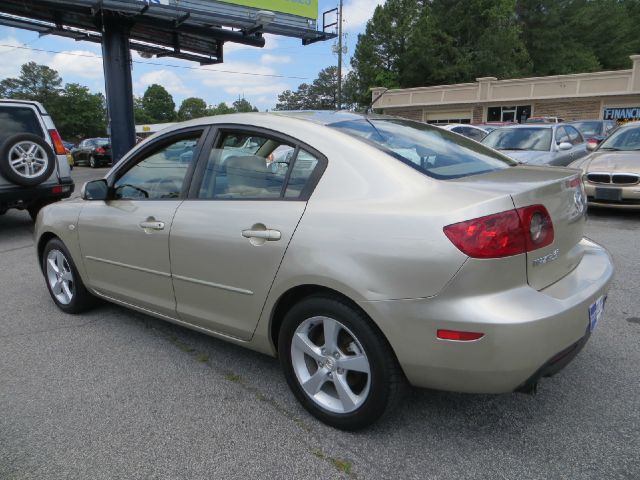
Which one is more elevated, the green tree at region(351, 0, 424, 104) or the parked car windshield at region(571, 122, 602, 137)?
the green tree at region(351, 0, 424, 104)

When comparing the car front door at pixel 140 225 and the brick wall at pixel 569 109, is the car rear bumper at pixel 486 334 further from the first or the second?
the brick wall at pixel 569 109

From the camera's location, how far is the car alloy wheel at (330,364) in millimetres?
2254

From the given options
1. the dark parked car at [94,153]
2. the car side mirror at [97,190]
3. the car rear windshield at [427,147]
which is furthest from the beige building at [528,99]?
the car side mirror at [97,190]

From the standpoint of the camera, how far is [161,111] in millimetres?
113500

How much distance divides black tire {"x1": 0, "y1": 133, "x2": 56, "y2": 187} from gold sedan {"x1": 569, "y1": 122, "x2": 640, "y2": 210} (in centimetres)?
807

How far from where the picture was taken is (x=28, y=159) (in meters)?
6.94

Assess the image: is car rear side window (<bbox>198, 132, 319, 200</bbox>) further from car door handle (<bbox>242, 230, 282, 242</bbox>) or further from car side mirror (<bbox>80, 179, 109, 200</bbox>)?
car side mirror (<bbox>80, 179, 109, 200</bbox>)

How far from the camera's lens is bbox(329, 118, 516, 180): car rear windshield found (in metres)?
2.44

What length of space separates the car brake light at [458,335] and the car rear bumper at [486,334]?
0.01 metres

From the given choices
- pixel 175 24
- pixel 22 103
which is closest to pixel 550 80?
pixel 175 24

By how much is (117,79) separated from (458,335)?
1637 centimetres

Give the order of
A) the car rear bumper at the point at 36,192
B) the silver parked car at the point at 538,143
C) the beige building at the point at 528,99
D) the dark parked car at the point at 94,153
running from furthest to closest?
the beige building at the point at 528,99, the dark parked car at the point at 94,153, the silver parked car at the point at 538,143, the car rear bumper at the point at 36,192

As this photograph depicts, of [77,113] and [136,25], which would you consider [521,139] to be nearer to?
[136,25]

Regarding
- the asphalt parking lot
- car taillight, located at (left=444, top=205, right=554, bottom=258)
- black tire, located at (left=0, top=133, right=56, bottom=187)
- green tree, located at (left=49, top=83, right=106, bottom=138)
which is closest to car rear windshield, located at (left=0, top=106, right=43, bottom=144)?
black tire, located at (left=0, top=133, right=56, bottom=187)
